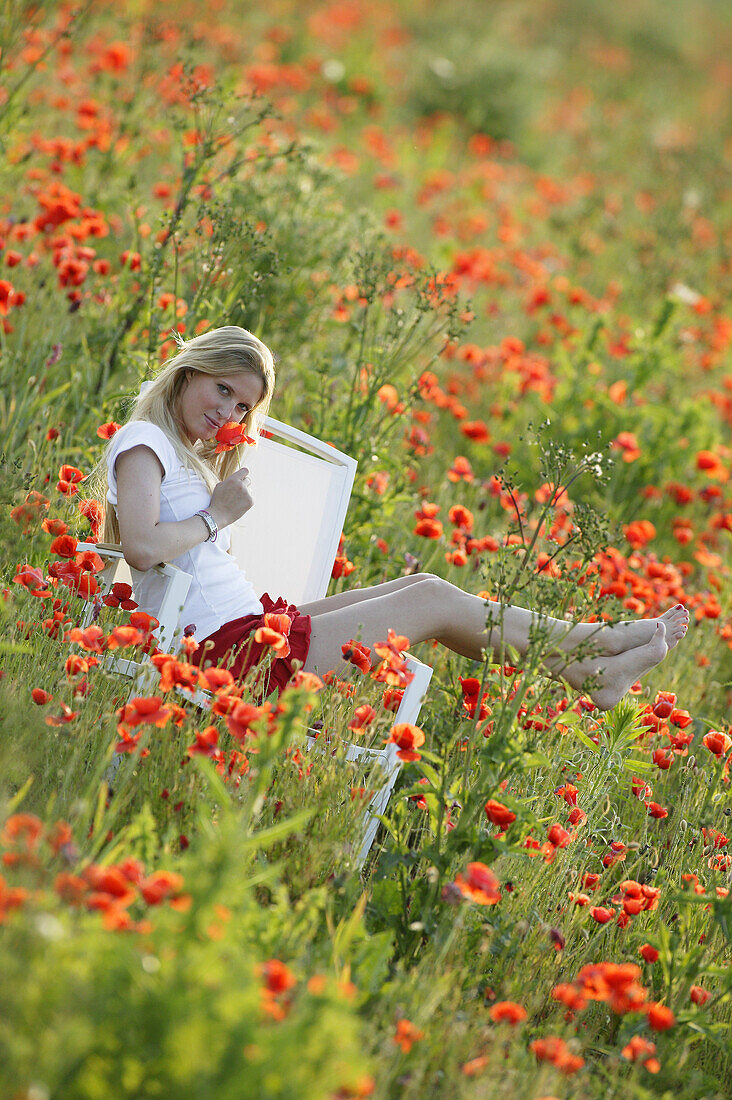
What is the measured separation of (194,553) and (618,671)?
4.12 ft

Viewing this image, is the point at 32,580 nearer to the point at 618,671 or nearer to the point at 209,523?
the point at 209,523

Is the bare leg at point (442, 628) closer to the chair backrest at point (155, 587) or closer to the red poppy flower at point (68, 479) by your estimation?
the chair backrest at point (155, 587)

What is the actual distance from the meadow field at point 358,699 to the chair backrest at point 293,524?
126mm

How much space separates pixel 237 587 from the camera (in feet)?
9.98

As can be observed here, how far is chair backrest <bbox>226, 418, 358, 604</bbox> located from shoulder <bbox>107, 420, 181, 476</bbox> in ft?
1.60

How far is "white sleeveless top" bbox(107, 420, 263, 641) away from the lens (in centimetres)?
285

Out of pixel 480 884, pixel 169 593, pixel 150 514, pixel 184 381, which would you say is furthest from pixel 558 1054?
pixel 184 381

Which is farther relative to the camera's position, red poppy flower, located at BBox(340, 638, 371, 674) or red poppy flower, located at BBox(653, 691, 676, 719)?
red poppy flower, located at BBox(653, 691, 676, 719)

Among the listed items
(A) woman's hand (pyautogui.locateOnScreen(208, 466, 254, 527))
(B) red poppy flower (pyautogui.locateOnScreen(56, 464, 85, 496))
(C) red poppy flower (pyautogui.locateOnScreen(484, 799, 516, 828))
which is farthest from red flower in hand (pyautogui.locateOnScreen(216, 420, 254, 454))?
(C) red poppy flower (pyautogui.locateOnScreen(484, 799, 516, 828))

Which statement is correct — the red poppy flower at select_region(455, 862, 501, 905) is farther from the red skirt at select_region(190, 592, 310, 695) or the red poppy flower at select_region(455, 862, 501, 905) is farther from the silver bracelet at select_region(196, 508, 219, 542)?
the silver bracelet at select_region(196, 508, 219, 542)

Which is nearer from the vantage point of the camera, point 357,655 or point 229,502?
point 357,655

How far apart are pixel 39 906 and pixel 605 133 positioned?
38.9ft

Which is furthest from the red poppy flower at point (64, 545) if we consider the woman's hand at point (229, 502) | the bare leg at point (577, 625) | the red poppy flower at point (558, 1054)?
the red poppy flower at point (558, 1054)

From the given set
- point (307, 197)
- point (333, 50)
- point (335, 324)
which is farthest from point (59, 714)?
point (333, 50)
